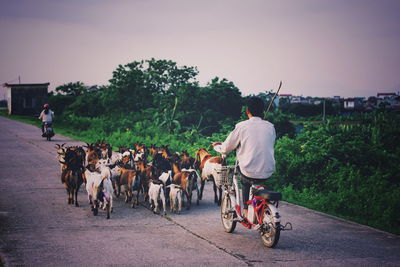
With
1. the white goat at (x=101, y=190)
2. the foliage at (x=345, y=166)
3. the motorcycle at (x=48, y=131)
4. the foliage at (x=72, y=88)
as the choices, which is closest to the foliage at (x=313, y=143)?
the foliage at (x=345, y=166)

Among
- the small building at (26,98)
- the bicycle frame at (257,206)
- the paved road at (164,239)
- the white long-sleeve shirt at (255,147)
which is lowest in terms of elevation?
the paved road at (164,239)

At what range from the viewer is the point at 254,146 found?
712 centimetres

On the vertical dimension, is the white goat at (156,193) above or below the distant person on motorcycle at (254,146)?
below

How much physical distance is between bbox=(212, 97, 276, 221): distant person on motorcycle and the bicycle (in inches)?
8.6

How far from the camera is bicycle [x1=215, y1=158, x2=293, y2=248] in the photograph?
22.3 feet

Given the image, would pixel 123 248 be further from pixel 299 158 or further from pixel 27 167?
pixel 27 167

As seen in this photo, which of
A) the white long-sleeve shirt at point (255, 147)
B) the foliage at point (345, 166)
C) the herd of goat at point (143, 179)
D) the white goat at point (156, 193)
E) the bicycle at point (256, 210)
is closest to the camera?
the bicycle at point (256, 210)

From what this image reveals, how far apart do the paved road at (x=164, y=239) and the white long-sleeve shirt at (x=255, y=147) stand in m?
1.19

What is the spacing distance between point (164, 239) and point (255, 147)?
211 cm

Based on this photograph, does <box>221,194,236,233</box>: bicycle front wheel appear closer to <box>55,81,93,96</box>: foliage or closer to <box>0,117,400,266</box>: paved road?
<box>0,117,400,266</box>: paved road

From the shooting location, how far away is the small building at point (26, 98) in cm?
6012

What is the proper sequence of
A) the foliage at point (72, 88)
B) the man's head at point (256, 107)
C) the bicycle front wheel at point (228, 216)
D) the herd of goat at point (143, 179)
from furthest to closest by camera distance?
the foliage at point (72, 88) → the herd of goat at point (143, 179) → the bicycle front wheel at point (228, 216) → the man's head at point (256, 107)

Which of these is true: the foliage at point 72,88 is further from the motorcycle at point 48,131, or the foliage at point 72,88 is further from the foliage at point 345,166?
the foliage at point 345,166

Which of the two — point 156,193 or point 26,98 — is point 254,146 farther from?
point 26,98
